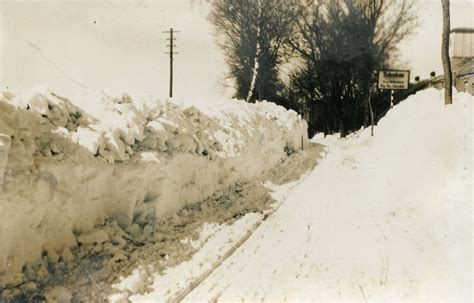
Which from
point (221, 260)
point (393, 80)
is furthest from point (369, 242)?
point (393, 80)

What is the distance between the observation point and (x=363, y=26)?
33.4 meters

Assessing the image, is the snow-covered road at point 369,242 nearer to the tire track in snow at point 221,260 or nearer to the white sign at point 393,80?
Answer: the tire track in snow at point 221,260

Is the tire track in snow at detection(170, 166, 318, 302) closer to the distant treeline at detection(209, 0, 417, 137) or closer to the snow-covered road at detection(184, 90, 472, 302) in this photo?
the snow-covered road at detection(184, 90, 472, 302)

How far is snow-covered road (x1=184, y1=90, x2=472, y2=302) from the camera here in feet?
15.5

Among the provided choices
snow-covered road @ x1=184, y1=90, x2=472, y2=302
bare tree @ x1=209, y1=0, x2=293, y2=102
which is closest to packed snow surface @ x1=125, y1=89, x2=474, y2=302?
snow-covered road @ x1=184, y1=90, x2=472, y2=302

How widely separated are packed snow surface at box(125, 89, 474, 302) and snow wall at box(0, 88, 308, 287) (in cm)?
109

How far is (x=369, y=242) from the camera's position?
20.4 ft

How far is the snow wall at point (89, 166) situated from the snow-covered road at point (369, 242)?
155 centimetres

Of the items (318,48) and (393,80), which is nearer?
(393,80)

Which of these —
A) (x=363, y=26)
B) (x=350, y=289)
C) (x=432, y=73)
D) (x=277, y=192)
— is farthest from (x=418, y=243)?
(x=432, y=73)

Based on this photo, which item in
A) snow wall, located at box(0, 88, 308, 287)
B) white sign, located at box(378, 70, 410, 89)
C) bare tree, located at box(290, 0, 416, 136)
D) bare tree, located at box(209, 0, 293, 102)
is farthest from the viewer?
bare tree, located at box(290, 0, 416, 136)

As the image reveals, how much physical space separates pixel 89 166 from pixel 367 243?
374cm

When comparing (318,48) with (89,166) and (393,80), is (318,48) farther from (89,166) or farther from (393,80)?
(89,166)

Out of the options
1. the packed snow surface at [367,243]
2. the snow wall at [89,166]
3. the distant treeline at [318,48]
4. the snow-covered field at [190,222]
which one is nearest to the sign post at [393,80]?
the distant treeline at [318,48]
